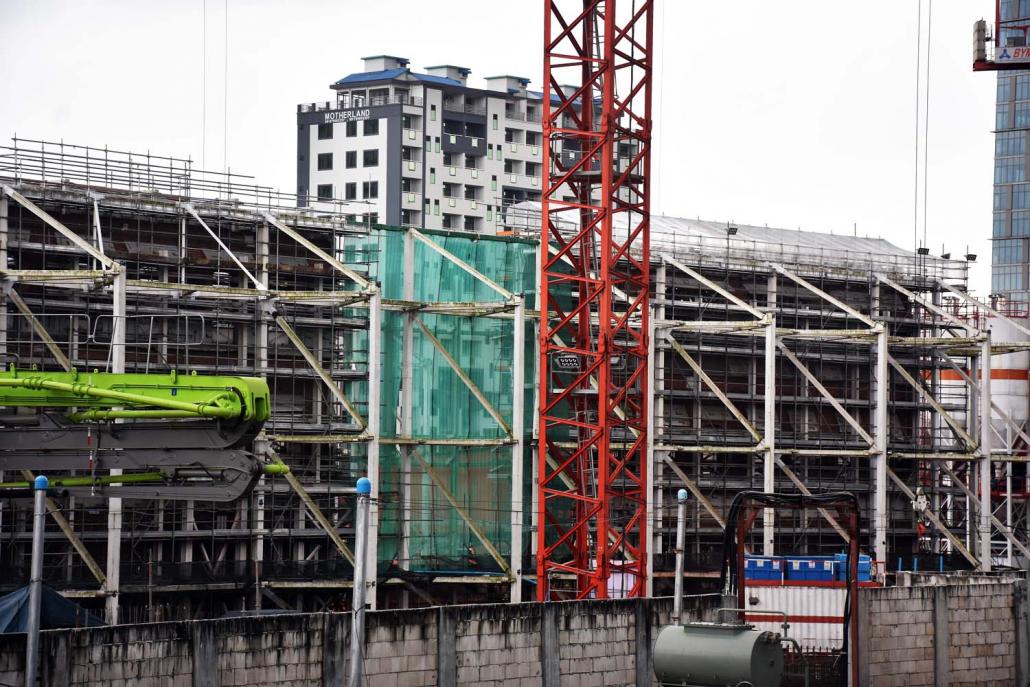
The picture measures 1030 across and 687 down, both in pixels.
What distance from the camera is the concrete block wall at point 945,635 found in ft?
140

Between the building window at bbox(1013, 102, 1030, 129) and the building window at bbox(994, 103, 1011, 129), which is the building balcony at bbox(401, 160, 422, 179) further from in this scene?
the building window at bbox(1013, 102, 1030, 129)

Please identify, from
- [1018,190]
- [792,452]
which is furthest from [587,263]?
[1018,190]

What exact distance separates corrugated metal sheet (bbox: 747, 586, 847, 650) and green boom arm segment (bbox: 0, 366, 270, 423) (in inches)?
658

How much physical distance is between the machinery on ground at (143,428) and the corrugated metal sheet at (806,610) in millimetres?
15632

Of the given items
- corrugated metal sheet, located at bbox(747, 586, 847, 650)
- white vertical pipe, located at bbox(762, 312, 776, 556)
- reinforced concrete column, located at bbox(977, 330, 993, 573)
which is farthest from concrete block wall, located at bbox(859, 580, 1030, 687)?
reinforced concrete column, located at bbox(977, 330, 993, 573)

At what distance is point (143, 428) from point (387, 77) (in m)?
101

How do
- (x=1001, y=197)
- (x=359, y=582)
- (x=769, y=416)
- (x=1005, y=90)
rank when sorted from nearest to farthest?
(x=359, y=582) < (x=769, y=416) < (x=1005, y=90) < (x=1001, y=197)

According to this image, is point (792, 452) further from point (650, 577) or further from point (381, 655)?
point (381, 655)

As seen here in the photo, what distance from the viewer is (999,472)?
97.6 meters

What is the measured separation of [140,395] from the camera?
3531cm

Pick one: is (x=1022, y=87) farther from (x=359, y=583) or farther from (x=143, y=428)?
(x=359, y=583)

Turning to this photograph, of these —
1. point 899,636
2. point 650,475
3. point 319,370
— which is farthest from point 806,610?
point 319,370

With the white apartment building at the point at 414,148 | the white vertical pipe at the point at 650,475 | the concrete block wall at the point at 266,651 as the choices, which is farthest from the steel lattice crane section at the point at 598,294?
the white apartment building at the point at 414,148

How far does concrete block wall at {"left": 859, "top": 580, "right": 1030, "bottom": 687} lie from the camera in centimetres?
4275
